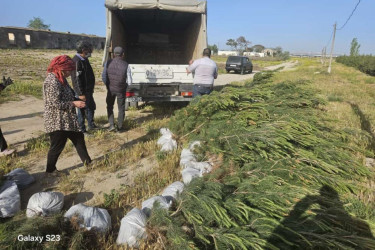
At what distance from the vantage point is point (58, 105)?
3229 millimetres

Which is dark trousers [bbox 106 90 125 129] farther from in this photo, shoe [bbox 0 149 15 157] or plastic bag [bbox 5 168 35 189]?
plastic bag [bbox 5 168 35 189]

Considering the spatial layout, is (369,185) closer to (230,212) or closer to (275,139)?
(275,139)

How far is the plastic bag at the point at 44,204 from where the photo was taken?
234 cm

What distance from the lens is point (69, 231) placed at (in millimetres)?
2148

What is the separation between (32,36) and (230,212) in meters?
52.6

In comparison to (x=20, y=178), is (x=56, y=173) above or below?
below

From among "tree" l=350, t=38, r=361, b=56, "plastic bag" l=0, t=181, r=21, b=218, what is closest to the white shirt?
"plastic bag" l=0, t=181, r=21, b=218

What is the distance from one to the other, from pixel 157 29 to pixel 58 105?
301 inches

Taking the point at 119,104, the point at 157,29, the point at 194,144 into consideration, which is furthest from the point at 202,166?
the point at 157,29

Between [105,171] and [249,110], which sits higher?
[249,110]

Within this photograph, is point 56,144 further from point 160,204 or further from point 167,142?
point 160,204

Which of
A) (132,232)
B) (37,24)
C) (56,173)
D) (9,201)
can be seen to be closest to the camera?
(132,232)

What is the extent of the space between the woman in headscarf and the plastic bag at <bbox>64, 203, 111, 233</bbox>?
1455 mm

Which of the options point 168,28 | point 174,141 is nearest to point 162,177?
point 174,141
